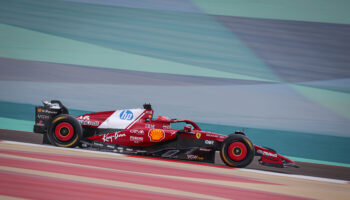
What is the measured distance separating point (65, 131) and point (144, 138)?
4.83 ft

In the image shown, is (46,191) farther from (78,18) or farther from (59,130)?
(78,18)

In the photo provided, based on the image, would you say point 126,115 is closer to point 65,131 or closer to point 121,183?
point 65,131

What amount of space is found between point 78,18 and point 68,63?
159 centimetres

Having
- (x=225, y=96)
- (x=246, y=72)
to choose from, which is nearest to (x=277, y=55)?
(x=246, y=72)

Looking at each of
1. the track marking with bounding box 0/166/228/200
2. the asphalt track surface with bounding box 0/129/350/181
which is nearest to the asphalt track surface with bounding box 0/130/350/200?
the track marking with bounding box 0/166/228/200

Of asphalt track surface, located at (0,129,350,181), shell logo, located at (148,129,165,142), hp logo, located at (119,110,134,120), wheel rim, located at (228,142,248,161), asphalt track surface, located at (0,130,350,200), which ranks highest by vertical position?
hp logo, located at (119,110,134,120)

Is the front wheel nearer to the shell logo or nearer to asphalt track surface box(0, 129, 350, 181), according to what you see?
asphalt track surface box(0, 129, 350, 181)

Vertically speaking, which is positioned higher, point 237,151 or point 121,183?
point 237,151

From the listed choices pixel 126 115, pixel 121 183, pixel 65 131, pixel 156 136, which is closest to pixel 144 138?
pixel 156 136

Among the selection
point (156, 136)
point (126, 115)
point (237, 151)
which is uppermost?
point (126, 115)

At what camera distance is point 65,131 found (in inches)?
249

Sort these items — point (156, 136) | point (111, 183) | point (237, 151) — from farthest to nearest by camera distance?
point (156, 136) < point (237, 151) < point (111, 183)

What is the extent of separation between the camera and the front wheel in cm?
583

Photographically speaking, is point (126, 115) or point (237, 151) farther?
point (126, 115)
